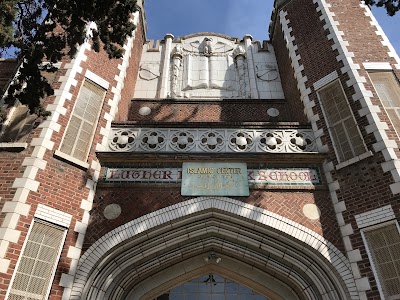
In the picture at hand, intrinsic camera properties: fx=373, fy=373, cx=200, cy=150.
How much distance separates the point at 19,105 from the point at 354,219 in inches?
381

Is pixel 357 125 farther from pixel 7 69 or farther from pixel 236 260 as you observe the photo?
pixel 7 69

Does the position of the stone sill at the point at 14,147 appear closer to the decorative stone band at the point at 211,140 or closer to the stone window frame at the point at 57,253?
the stone window frame at the point at 57,253

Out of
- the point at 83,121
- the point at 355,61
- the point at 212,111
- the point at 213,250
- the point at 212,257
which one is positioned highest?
the point at 212,111

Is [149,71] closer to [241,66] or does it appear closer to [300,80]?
[241,66]

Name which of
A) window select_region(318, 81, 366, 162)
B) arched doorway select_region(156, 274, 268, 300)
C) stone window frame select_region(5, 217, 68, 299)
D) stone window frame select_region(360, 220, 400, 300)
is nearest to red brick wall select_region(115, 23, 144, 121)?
stone window frame select_region(5, 217, 68, 299)

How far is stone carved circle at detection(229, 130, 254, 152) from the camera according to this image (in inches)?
431

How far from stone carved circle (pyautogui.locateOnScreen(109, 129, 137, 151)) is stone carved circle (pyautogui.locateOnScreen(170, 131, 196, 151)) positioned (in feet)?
3.94

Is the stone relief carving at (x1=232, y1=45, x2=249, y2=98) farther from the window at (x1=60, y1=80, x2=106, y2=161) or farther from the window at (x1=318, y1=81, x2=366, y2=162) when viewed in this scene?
the window at (x1=60, y1=80, x2=106, y2=161)

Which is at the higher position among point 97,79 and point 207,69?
point 207,69

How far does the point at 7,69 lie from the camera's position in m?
12.9

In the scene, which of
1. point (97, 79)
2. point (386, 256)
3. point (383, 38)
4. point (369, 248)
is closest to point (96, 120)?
point (97, 79)

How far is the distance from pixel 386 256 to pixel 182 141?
603 cm

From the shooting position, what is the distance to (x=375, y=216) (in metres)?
8.88

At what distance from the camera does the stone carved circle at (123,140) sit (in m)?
11.0
